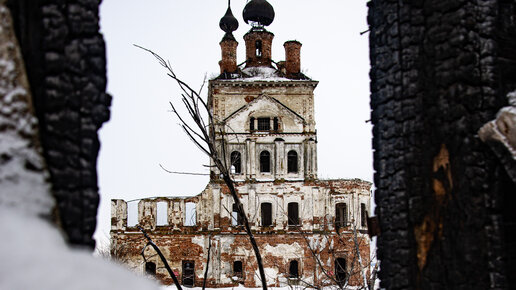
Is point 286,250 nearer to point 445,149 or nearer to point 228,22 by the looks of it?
point 228,22

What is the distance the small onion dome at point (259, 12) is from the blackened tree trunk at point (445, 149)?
77.4 feet

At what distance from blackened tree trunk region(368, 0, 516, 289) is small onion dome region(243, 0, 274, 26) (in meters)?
23.6

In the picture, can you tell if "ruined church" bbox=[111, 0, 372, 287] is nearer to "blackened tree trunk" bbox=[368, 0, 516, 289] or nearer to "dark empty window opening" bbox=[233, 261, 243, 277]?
"dark empty window opening" bbox=[233, 261, 243, 277]

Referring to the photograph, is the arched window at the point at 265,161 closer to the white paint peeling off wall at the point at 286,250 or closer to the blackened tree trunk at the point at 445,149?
the white paint peeling off wall at the point at 286,250

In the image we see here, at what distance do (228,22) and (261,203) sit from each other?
10130mm

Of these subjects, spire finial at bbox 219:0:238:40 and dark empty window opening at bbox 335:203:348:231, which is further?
spire finial at bbox 219:0:238:40

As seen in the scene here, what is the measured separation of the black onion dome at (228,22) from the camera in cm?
2878

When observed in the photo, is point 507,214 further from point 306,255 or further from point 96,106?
point 306,255

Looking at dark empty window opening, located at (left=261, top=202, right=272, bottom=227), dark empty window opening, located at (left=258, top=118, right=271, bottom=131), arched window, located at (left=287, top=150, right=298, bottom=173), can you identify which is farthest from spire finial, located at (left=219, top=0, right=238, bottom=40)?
dark empty window opening, located at (left=261, top=202, right=272, bottom=227)

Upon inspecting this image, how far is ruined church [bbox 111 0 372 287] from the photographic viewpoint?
2414cm

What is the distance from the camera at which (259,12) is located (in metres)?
26.2

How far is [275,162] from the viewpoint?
2498 centimetres

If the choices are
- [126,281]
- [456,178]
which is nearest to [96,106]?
[126,281]

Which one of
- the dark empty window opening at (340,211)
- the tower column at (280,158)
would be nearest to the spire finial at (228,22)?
the tower column at (280,158)
